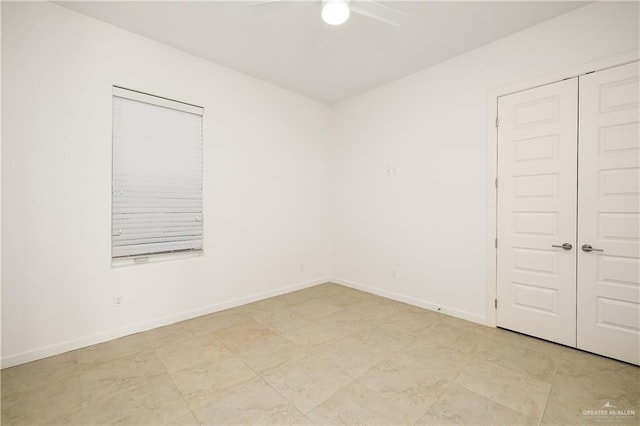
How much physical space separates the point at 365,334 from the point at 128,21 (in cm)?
411

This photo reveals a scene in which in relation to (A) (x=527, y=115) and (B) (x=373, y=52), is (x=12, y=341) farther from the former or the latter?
(A) (x=527, y=115)

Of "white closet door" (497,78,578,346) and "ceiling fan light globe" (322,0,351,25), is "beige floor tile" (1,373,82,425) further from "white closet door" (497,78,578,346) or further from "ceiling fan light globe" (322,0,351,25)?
"white closet door" (497,78,578,346)

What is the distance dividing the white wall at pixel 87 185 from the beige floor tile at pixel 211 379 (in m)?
1.17

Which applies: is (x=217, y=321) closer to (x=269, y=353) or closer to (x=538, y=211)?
(x=269, y=353)

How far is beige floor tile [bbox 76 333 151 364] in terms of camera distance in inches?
97.7

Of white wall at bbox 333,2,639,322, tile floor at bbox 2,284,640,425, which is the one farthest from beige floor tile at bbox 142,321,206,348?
white wall at bbox 333,2,639,322

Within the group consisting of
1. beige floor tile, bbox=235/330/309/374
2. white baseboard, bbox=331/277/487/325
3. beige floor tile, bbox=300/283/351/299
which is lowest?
beige floor tile, bbox=235/330/309/374

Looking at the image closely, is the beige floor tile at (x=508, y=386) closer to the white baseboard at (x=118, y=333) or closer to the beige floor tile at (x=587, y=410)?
the beige floor tile at (x=587, y=410)

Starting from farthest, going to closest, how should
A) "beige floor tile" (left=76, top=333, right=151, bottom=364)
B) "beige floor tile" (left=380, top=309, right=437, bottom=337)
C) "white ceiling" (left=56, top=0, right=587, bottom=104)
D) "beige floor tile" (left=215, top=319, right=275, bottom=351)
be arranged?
1. "beige floor tile" (left=380, top=309, right=437, bottom=337)
2. "beige floor tile" (left=215, top=319, right=275, bottom=351)
3. "white ceiling" (left=56, top=0, right=587, bottom=104)
4. "beige floor tile" (left=76, top=333, right=151, bottom=364)

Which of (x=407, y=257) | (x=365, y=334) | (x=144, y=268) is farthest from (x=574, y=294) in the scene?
(x=144, y=268)

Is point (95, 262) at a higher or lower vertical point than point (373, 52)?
lower

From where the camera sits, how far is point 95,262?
2760mm

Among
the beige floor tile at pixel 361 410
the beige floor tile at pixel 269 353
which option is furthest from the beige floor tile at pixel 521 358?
the beige floor tile at pixel 269 353

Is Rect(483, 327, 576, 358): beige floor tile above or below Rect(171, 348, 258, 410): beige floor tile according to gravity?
above
